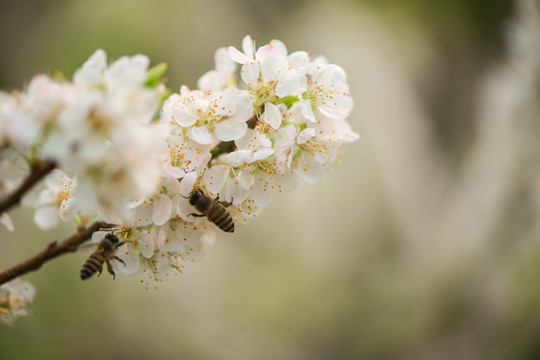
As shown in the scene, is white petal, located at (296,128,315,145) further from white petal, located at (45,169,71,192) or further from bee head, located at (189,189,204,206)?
white petal, located at (45,169,71,192)

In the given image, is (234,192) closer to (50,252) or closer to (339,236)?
(50,252)

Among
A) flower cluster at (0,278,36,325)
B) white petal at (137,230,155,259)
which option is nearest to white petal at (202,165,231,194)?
white petal at (137,230,155,259)

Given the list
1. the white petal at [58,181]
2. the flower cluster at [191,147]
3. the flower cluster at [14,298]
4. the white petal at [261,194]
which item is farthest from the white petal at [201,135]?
the flower cluster at [14,298]

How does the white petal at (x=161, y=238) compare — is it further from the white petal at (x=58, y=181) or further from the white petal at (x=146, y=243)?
the white petal at (x=58, y=181)

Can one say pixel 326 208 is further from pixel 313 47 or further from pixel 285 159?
pixel 285 159

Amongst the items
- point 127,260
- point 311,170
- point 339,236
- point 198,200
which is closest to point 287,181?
point 311,170

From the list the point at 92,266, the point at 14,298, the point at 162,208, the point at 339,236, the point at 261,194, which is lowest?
the point at 14,298

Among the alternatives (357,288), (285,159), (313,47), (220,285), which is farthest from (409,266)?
(285,159)
